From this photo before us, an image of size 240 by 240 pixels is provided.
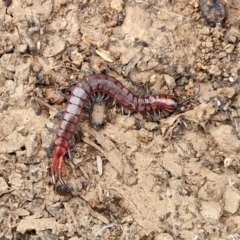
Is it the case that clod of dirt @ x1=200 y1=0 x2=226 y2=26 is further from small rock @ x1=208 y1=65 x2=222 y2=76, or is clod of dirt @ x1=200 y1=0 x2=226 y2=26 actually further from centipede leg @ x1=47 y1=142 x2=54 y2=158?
centipede leg @ x1=47 y1=142 x2=54 y2=158

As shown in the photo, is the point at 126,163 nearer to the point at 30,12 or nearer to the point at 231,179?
the point at 231,179

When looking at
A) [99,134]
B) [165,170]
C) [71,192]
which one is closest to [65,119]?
[99,134]

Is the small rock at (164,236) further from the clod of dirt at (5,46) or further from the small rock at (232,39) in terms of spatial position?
the clod of dirt at (5,46)

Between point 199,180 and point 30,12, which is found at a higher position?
point 30,12

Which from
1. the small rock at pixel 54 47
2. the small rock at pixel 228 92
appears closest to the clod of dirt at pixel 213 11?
the small rock at pixel 228 92

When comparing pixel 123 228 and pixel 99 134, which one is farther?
pixel 99 134

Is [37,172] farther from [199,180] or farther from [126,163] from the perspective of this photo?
[199,180]

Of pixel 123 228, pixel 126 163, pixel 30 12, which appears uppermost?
pixel 30 12
